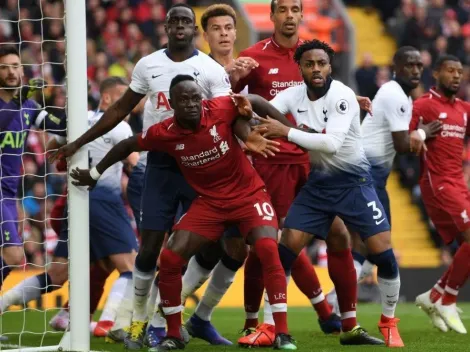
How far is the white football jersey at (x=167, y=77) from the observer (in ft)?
28.4

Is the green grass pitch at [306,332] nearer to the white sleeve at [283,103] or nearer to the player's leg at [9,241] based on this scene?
the player's leg at [9,241]

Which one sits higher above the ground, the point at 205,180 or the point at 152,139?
the point at 152,139

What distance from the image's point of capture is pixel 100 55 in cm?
2005

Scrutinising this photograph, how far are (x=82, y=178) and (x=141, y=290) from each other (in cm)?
115

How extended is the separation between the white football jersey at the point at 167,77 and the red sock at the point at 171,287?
3.86ft

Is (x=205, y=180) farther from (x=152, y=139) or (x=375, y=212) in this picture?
(x=375, y=212)

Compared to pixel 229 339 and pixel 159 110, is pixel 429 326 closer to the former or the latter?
pixel 229 339

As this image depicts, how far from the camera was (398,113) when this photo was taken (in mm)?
10477

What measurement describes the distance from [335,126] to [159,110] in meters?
1.39

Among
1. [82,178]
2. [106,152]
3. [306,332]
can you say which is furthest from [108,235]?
[82,178]

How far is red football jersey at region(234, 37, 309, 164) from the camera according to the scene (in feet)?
30.9

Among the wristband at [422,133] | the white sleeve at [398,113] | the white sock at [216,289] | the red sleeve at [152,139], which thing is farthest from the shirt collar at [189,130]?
the wristband at [422,133]

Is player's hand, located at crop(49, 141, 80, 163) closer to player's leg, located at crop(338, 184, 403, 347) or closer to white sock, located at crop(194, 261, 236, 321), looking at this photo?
white sock, located at crop(194, 261, 236, 321)

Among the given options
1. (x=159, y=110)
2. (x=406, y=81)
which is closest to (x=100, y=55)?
(x=406, y=81)
